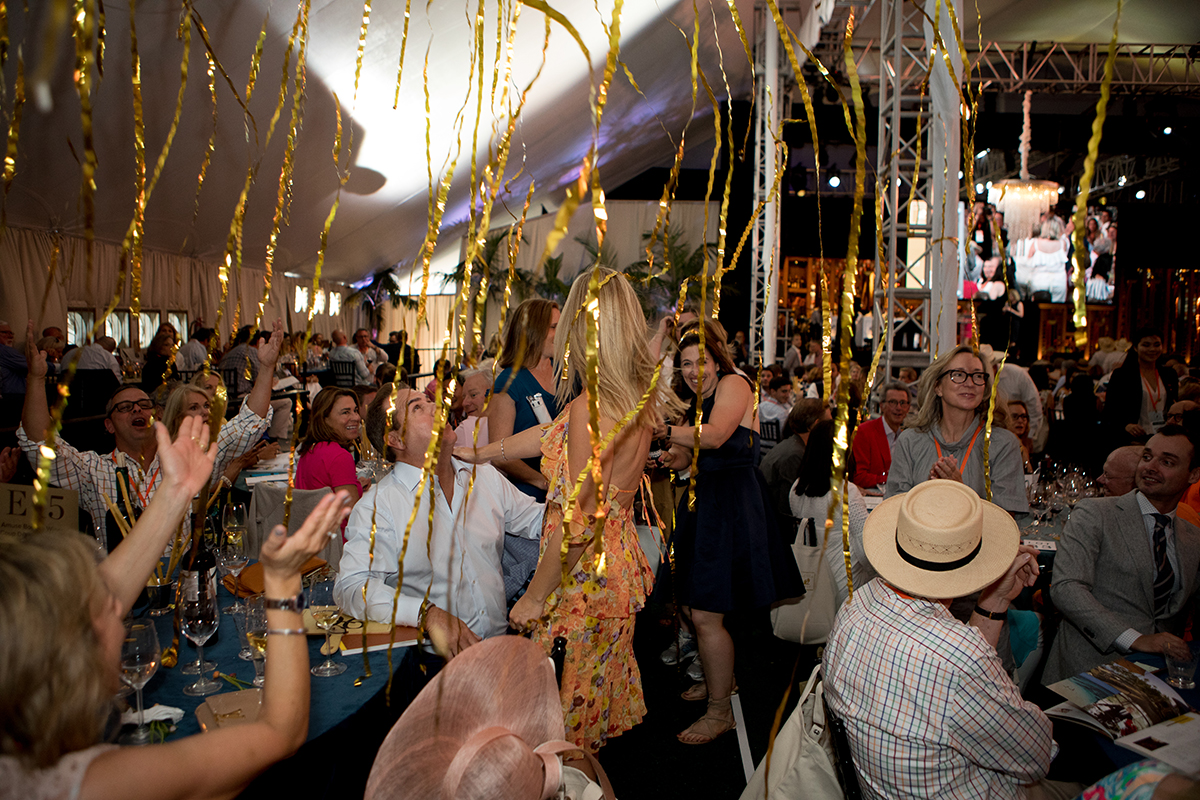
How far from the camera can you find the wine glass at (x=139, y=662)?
4.68 ft

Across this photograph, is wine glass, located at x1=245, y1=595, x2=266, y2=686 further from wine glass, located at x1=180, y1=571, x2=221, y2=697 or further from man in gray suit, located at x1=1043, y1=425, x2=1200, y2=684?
man in gray suit, located at x1=1043, y1=425, x2=1200, y2=684

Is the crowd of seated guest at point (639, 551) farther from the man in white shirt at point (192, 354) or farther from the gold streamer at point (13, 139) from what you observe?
the man in white shirt at point (192, 354)

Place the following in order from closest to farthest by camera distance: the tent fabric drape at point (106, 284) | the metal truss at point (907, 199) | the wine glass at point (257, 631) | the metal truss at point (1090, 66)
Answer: the wine glass at point (257, 631) → the metal truss at point (907, 199) → the tent fabric drape at point (106, 284) → the metal truss at point (1090, 66)


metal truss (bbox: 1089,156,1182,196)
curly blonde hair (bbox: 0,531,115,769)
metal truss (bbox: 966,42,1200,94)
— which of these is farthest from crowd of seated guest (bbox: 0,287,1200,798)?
metal truss (bbox: 1089,156,1182,196)

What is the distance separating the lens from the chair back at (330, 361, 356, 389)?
426 inches

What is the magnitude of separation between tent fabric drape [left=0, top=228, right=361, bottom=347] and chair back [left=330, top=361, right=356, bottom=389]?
43.2 inches

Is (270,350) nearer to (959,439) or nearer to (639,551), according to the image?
(639,551)

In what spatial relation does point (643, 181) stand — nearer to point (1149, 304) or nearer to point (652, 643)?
point (1149, 304)

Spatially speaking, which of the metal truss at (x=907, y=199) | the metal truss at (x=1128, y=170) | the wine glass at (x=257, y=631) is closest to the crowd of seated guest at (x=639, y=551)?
the wine glass at (x=257, y=631)

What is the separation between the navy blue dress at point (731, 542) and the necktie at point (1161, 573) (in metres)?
1.15

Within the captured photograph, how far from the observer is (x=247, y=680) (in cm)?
172

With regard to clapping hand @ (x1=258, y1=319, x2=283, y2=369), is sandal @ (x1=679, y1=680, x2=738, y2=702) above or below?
below

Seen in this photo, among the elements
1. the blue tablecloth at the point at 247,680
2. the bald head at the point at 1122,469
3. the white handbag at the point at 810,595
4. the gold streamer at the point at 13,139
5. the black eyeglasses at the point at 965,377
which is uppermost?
the gold streamer at the point at 13,139

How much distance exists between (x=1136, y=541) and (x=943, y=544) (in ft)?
4.21
